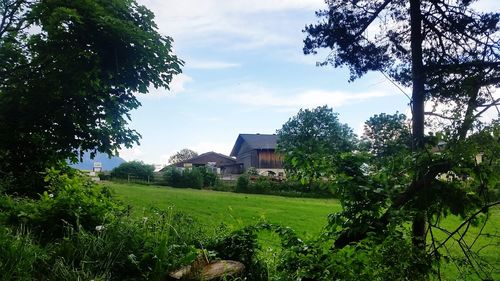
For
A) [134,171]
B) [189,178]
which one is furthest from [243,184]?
[134,171]

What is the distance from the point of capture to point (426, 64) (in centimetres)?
418

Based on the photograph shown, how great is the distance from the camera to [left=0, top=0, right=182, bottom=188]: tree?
6402mm

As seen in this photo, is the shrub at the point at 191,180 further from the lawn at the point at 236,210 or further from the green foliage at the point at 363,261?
the green foliage at the point at 363,261

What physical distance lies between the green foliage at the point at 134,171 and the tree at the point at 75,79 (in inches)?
994

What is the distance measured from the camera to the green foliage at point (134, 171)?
31859 mm

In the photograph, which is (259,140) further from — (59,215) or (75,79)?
(59,215)

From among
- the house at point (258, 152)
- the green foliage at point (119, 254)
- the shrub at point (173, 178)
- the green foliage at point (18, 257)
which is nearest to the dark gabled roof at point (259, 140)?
the house at point (258, 152)

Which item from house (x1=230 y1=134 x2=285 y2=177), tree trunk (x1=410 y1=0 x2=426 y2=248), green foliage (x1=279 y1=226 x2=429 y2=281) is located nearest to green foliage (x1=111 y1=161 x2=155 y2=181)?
house (x1=230 y1=134 x2=285 y2=177)

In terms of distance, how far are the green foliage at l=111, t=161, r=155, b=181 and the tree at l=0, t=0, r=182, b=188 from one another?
25250mm

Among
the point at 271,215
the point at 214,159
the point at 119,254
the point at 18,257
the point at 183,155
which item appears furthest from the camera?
the point at 183,155

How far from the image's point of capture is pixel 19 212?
4.32m

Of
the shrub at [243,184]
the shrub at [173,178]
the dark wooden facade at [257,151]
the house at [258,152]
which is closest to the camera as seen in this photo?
the shrub at [243,184]

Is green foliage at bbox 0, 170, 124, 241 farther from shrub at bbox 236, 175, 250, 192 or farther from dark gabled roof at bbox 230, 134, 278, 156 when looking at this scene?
dark gabled roof at bbox 230, 134, 278, 156

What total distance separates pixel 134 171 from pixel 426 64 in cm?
3010
